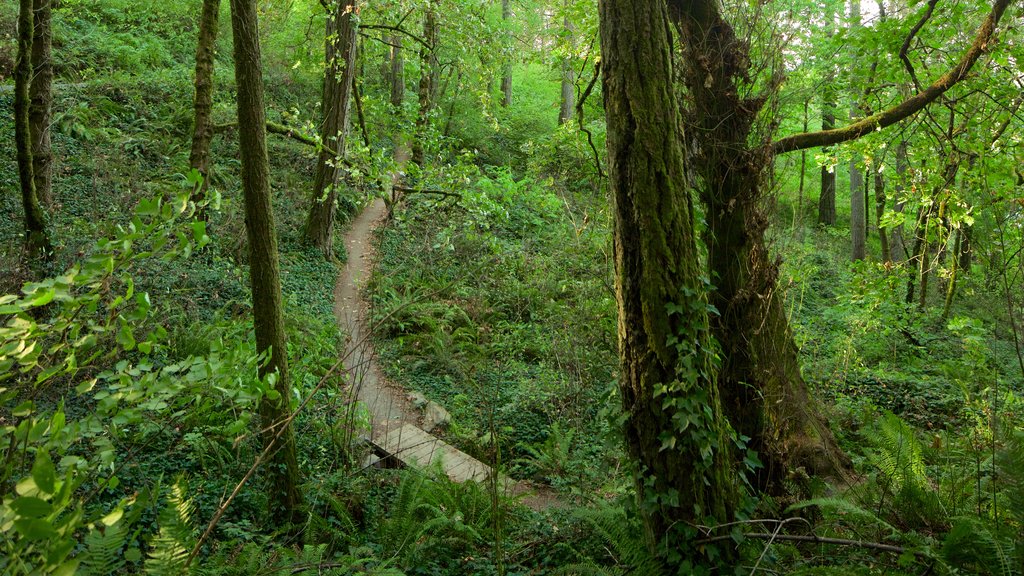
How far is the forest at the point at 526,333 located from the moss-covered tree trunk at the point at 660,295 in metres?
0.02

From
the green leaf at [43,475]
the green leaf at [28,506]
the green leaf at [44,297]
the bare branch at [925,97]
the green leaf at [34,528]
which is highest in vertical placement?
the bare branch at [925,97]

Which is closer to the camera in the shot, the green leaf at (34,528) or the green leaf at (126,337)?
the green leaf at (34,528)

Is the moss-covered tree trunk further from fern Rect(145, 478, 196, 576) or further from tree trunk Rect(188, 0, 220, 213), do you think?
tree trunk Rect(188, 0, 220, 213)

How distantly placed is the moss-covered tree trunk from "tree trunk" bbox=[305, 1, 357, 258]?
28.2 feet

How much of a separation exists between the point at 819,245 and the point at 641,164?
17.6 m

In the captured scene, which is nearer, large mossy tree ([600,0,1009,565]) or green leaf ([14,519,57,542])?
green leaf ([14,519,57,542])

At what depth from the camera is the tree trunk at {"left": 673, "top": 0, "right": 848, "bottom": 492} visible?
14.8 feet

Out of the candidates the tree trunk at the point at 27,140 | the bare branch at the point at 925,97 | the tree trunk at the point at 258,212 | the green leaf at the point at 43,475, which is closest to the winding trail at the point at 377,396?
the tree trunk at the point at 258,212

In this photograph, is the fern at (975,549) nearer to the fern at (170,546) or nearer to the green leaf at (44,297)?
the fern at (170,546)

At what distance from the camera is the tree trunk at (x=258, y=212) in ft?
13.8

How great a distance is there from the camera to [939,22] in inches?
244

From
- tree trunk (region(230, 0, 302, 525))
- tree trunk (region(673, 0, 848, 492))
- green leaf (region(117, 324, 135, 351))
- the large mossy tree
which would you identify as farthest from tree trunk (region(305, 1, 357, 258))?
green leaf (region(117, 324, 135, 351))

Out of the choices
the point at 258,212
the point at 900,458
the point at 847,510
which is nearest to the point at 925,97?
the point at 900,458

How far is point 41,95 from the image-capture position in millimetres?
7504
